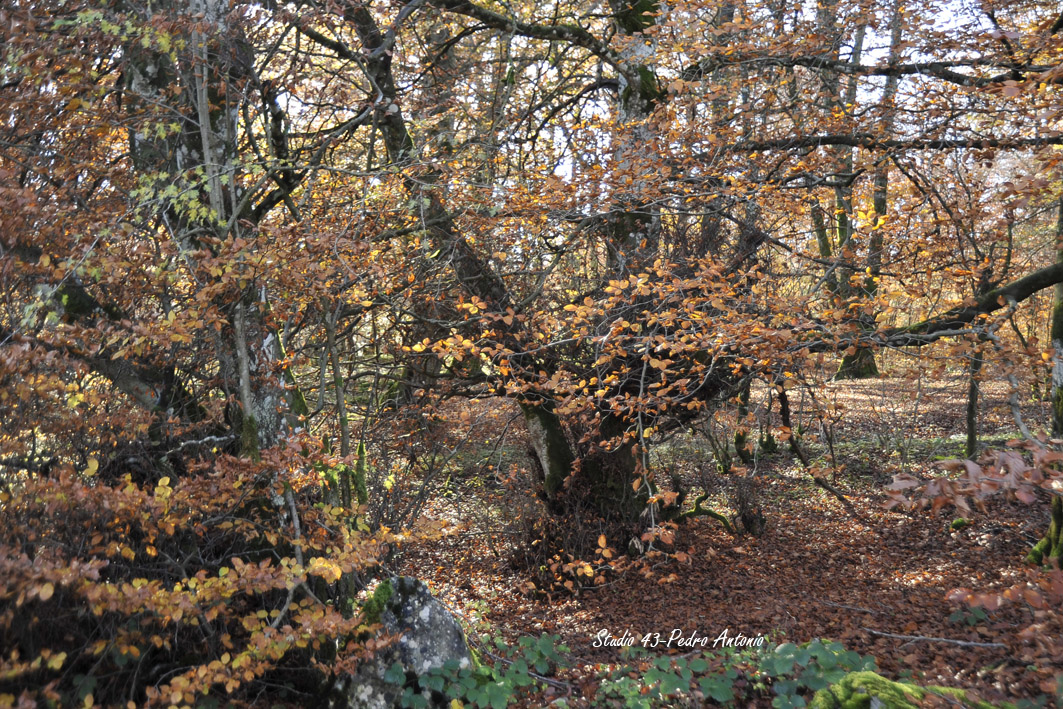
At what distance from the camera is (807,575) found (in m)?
7.62

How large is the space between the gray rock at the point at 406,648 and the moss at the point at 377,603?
0.02 m

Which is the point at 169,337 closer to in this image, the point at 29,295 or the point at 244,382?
the point at 244,382

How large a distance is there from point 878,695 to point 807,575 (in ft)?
15.8

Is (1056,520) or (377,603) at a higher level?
(377,603)

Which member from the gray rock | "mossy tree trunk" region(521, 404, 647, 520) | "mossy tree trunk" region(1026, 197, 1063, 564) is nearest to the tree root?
"mossy tree trunk" region(521, 404, 647, 520)

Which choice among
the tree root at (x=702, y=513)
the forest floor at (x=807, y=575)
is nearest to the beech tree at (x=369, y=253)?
the tree root at (x=702, y=513)

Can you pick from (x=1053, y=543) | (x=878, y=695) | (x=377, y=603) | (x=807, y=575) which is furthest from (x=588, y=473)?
(x=878, y=695)

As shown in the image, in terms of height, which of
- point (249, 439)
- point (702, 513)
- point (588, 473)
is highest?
point (249, 439)

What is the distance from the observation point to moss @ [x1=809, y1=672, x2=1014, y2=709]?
9.94 ft

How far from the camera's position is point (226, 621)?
13.4ft

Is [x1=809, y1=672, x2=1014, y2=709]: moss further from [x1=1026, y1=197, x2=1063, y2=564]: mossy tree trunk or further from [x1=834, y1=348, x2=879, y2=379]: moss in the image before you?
[x1=834, y1=348, x2=879, y2=379]: moss

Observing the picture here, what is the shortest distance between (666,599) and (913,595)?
233 centimetres

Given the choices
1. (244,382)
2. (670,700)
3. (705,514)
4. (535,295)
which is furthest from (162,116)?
(705,514)

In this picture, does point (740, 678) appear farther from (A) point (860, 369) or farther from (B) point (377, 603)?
(A) point (860, 369)
